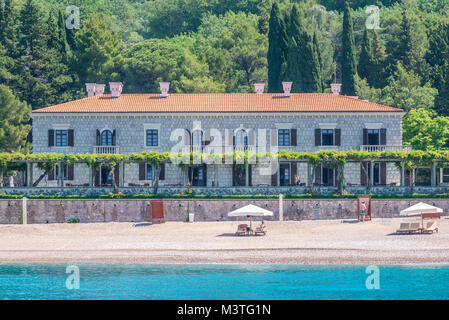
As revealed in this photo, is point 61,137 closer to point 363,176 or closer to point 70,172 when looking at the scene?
point 70,172

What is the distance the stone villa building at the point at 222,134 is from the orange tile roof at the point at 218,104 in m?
0.08

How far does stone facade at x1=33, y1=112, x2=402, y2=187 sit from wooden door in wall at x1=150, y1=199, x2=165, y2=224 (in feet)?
34.7

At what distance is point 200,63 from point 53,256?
55.0m

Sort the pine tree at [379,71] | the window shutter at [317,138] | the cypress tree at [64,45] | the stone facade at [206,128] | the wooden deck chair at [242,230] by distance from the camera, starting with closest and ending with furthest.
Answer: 1. the wooden deck chair at [242,230]
2. the stone facade at [206,128]
3. the window shutter at [317,138]
4. the cypress tree at [64,45]
5. the pine tree at [379,71]

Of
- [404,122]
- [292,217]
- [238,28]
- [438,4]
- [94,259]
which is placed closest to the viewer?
[94,259]

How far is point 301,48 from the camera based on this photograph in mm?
90188

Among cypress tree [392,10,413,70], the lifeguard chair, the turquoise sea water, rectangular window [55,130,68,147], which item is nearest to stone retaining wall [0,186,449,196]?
the lifeguard chair

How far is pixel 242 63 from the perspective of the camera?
357 feet

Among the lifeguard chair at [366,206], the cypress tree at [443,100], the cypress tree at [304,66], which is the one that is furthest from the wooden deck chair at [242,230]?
the cypress tree at [443,100]

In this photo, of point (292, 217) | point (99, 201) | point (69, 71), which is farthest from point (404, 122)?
point (69, 71)

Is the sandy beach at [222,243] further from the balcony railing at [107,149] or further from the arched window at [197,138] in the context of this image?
the arched window at [197,138]

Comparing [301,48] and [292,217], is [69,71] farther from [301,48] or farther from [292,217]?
[292,217]

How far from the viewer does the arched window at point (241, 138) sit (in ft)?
234

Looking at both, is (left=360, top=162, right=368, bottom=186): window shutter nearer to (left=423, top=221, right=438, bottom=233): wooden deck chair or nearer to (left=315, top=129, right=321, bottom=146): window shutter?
(left=315, top=129, right=321, bottom=146): window shutter
